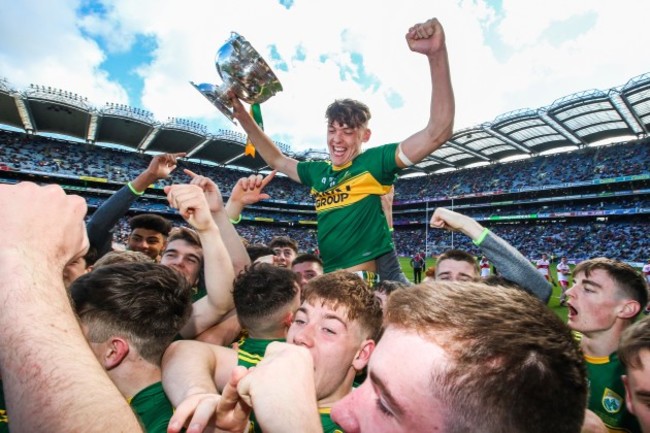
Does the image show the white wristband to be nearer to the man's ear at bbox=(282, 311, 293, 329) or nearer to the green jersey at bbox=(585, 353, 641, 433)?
the man's ear at bbox=(282, 311, 293, 329)

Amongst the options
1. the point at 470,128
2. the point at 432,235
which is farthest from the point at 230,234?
the point at 432,235

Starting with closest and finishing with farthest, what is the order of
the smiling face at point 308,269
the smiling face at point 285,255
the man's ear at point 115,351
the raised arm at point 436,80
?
the man's ear at point 115,351, the raised arm at point 436,80, the smiling face at point 308,269, the smiling face at point 285,255

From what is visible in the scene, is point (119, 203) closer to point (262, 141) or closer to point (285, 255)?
point (262, 141)

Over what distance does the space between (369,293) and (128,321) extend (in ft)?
4.85

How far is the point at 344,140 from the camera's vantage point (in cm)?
321

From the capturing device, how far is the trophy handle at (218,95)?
3568mm

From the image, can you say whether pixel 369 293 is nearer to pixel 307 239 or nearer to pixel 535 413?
pixel 535 413

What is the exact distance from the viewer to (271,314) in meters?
2.58

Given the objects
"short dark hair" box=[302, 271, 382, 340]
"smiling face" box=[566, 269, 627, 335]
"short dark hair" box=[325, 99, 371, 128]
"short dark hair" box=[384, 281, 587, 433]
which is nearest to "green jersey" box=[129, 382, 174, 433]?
"short dark hair" box=[302, 271, 382, 340]

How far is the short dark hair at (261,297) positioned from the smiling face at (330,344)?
42 cm

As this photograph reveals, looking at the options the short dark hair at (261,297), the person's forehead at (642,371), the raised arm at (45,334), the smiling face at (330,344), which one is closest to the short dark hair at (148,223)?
the short dark hair at (261,297)

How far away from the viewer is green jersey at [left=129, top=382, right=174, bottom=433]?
1.68 meters

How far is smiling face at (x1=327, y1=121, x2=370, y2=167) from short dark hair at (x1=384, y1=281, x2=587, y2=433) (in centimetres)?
231

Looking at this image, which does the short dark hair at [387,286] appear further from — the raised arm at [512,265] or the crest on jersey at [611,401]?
the crest on jersey at [611,401]
